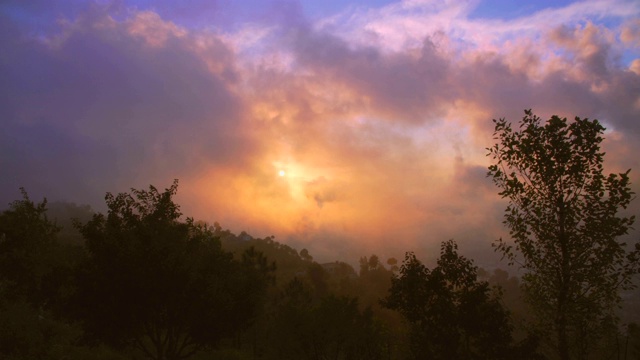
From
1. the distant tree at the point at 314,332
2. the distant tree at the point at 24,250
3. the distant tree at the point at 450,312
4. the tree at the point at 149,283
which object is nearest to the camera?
the distant tree at the point at 450,312

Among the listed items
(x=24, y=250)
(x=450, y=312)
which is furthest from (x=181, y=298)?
(x=24, y=250)

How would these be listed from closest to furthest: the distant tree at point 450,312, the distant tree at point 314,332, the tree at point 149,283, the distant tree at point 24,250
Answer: the distant tree at point 450,312 < the tree at point 149,283 < the distant tree at point 24,250 < the distant tree at point 314,332

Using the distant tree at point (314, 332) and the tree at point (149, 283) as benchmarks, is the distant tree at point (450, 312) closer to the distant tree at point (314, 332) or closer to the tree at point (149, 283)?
the tree at point (149, 283)

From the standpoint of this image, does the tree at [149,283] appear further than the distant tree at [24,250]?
No

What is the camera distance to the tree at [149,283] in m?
18.7

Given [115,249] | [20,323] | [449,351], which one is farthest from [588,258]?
[20,323]

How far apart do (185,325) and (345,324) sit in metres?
35.3

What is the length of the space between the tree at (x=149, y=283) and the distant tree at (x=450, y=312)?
31.5ft

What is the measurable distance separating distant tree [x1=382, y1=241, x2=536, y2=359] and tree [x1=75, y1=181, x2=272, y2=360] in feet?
31.5

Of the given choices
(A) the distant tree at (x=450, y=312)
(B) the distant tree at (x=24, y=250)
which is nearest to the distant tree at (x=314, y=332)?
(B) the distant tree at (x=24, y=250)

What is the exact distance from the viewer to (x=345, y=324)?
173 ft

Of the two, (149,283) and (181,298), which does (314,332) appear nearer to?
(181,298)

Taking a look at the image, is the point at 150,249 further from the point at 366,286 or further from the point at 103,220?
the point at 366,286

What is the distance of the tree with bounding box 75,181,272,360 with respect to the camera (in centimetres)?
1869
